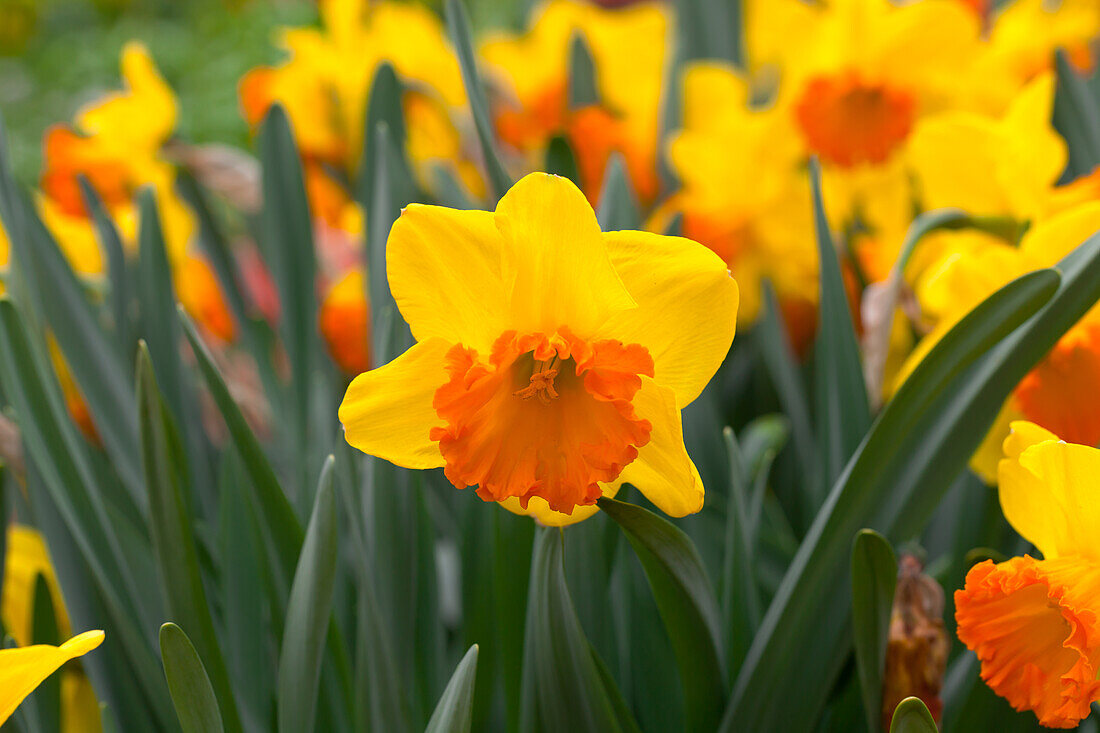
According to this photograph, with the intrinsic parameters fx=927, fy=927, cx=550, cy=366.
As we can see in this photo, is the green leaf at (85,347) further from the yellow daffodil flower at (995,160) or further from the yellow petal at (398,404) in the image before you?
the yellow daffodil flower at (995,160)

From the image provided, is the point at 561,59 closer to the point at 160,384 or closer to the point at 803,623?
the point at 160,384

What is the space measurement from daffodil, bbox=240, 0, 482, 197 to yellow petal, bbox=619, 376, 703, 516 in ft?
2.67

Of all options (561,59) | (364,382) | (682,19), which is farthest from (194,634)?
(682,19)

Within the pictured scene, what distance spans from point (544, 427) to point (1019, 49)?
830 millimetres

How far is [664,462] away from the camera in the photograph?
432mm

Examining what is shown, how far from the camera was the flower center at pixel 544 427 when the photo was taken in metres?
0.40

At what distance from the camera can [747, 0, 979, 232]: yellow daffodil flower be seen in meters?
0.93

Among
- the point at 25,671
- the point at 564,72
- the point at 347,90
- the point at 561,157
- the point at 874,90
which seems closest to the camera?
the point at 25,671

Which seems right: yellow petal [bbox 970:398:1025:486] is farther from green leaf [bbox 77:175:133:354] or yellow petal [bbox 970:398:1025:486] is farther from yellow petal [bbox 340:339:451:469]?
green leaf [bbox 77:175:133:354]

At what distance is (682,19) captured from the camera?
144 centimetres

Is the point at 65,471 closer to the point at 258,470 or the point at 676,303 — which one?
the point at 258,470

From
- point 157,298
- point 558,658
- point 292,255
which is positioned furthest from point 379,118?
point 558,658

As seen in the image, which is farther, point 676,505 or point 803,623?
point 803,623

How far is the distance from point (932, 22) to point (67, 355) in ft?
2.79
